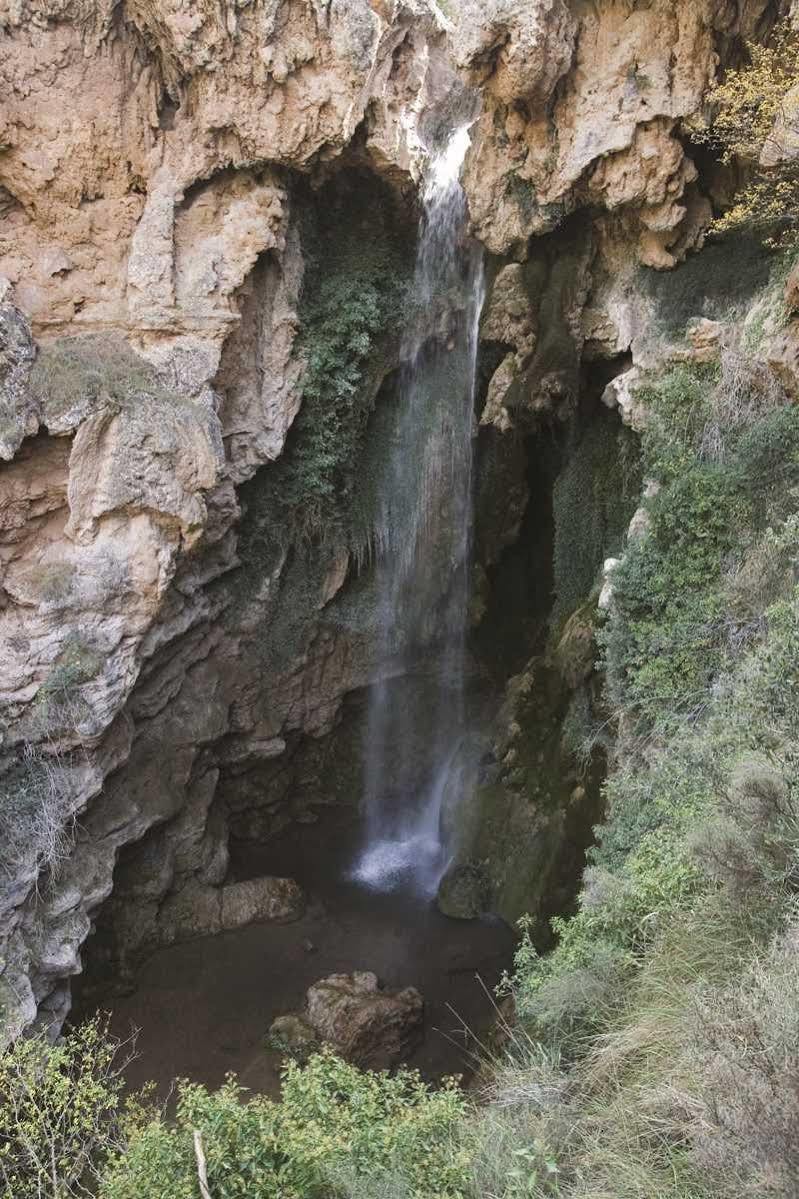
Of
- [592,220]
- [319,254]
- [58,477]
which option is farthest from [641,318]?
[58,477]

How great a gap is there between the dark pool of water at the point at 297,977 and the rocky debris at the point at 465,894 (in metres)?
0.18

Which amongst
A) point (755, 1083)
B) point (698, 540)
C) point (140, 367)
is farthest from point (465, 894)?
point (755, 1083)

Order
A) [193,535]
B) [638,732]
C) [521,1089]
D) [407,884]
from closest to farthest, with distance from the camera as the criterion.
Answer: [521,1089] < [638,732] < [193,535] < [407,884]

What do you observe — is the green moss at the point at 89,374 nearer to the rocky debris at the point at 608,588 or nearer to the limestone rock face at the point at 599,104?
the limestone rock face at the point at 599,104

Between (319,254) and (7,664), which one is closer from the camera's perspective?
(7,664)

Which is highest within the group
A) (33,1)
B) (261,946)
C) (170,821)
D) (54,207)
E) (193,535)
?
(33,1)

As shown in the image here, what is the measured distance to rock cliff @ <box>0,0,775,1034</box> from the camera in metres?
9.75

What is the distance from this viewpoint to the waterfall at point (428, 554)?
1318 cm

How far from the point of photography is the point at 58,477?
10.2 meters

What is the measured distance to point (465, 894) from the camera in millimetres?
12422

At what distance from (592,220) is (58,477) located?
785cm

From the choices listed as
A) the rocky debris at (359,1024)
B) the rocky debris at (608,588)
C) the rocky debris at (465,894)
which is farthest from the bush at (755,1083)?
the rocky debris at (465,894)

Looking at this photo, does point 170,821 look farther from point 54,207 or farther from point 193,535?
point 54,207

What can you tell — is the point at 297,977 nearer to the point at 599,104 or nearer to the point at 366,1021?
the point at 366,1021
